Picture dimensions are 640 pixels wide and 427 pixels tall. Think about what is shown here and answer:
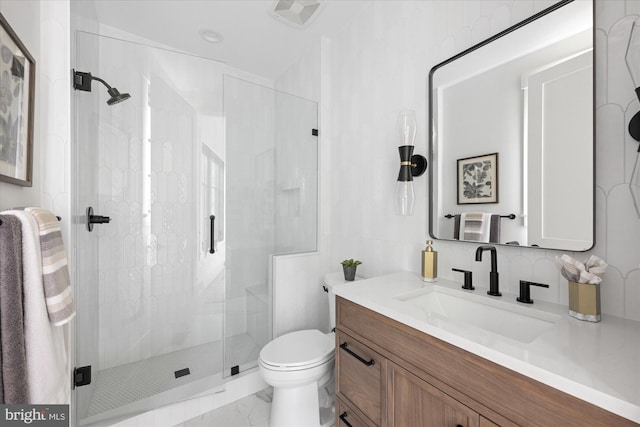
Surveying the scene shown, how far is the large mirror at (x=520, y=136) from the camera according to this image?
89cm

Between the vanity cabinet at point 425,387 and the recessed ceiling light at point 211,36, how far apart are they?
2.21 metres

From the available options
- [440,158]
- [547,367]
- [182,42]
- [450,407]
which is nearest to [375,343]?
[450,407]

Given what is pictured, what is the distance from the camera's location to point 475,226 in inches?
46.8

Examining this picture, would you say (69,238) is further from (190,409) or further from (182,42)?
(182,42)

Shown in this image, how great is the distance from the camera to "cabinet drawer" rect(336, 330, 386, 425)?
98 cm

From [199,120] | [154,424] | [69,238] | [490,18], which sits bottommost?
[154,424]

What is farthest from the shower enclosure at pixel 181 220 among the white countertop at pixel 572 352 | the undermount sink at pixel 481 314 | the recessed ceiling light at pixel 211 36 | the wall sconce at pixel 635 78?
the wall sconce at pixel 635 78

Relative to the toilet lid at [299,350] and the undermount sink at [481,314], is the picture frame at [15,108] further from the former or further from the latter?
the undermount sink at [481,314]

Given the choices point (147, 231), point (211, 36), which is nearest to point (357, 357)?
point (147, 231)

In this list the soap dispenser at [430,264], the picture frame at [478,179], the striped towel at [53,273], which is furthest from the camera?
the soap dispenser at [430,264]

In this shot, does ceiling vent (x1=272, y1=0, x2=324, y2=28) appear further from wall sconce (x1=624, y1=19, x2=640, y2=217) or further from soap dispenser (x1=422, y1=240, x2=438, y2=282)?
soap dispenser (x1=422, y1=240, x2=438, y2=282)

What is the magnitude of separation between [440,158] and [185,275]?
186cm

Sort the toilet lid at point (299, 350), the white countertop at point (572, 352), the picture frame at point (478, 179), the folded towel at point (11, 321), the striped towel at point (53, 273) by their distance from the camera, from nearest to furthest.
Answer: the white countertop at point (572, 352), the folded towel at point (11, 321), the striped towel at point (53, 273), the picture frame at point (478, 179), the toilet lid at point (299, 350)

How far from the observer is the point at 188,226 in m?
1.91
